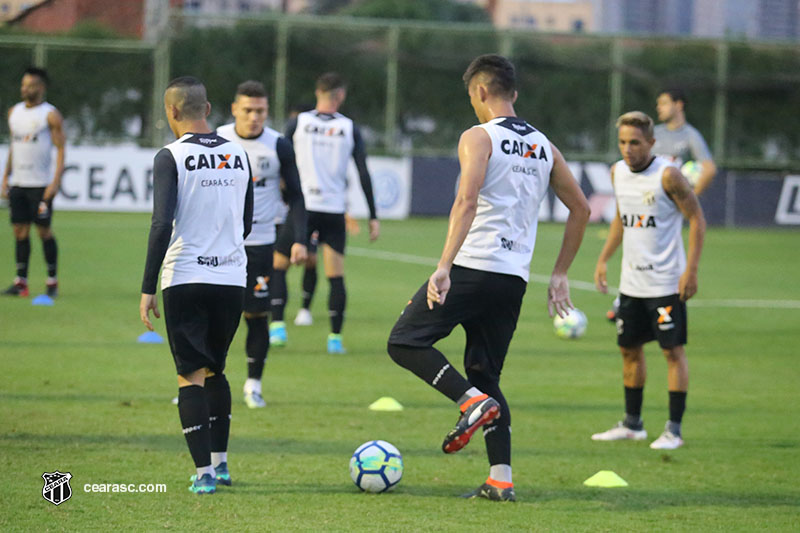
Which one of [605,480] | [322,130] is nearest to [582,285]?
[322,130]

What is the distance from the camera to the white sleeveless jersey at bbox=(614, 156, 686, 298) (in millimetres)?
7812

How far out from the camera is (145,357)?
33.8ft

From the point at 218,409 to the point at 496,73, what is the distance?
2.26 metres

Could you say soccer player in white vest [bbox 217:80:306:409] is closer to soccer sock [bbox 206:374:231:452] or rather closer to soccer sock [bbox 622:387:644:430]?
soccer sock [bbox 206:374:231:452]

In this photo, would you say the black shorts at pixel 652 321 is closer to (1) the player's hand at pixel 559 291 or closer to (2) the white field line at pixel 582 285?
(1) the player's hand at pixel 559 291

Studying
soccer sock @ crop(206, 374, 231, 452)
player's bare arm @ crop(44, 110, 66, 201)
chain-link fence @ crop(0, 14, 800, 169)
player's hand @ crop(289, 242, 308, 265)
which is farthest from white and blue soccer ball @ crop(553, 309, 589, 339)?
chain-link fence @ crop(0, 14, 800, 169)

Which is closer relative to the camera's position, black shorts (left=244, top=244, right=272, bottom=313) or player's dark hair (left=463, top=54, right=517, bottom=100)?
player's dark hair (left=463, top=54, right=517, bottom=100)

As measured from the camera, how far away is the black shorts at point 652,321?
7750 millimetres

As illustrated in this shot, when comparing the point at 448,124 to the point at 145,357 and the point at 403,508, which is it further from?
the point at 403,508

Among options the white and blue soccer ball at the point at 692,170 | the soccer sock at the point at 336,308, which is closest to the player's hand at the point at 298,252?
the soccer sock at the point at 336,308

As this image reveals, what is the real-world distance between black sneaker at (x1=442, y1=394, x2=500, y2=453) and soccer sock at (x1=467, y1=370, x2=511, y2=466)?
445mm

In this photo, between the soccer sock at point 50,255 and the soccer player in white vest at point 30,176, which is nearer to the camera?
the soccer player in white vest at point 30,176

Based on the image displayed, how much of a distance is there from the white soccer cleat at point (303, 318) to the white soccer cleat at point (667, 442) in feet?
18.8

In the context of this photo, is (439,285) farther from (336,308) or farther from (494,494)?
(336,308)
